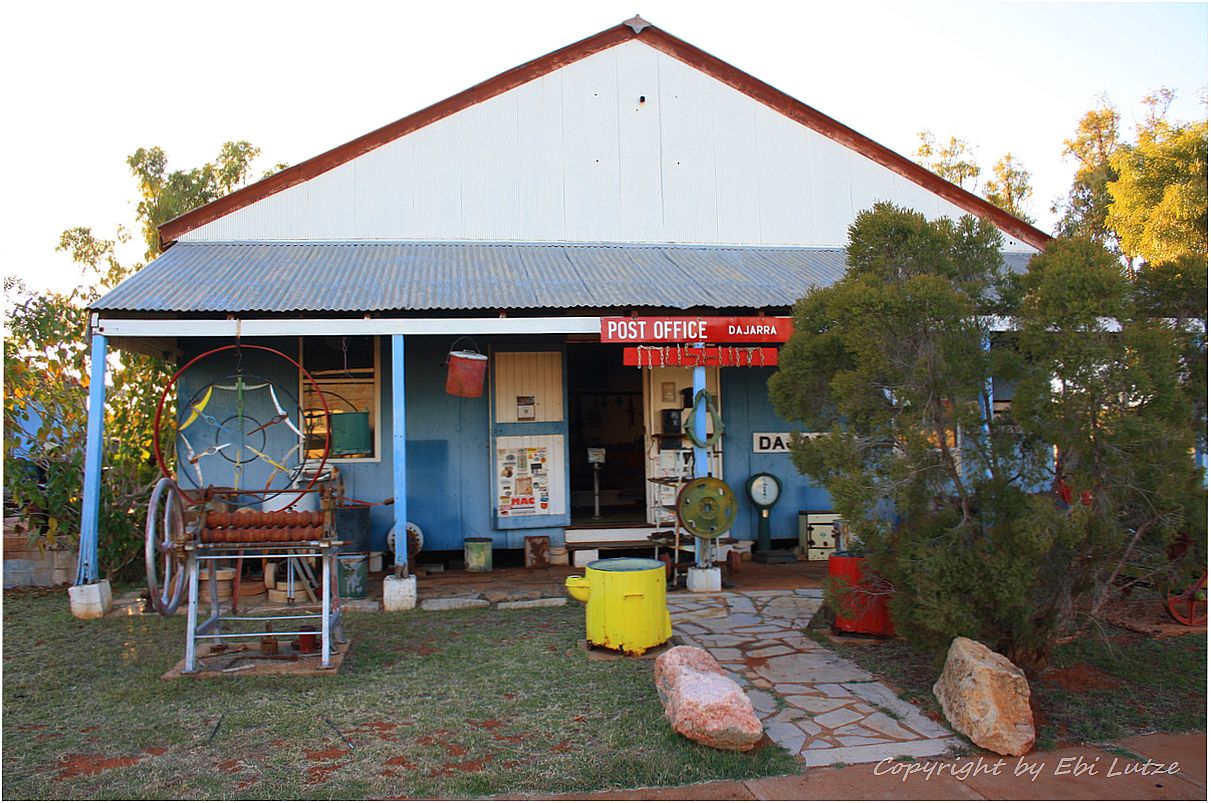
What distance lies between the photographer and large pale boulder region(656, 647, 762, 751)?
4.64m

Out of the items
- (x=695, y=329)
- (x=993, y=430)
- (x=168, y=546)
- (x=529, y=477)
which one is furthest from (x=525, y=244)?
(x=993, y=430)

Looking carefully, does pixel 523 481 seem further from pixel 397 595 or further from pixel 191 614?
pixel 191 614

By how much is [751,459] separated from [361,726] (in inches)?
282

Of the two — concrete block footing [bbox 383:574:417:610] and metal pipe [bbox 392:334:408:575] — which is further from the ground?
metal pipe [bbox 392:334:408:575]

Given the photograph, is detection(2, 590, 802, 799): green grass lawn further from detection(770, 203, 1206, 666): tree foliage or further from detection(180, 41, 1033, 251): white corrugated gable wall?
detection(180, 41, 1033, 251): white corrugated gable wall

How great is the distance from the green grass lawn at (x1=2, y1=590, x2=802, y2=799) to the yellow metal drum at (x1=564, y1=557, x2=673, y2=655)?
0.62ft

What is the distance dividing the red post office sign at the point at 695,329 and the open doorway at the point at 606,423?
5.44m

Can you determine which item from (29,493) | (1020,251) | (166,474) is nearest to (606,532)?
(166,474)

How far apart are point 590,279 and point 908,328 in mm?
4968

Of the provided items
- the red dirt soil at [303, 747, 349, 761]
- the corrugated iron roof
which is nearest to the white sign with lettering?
the corrugated iron roof

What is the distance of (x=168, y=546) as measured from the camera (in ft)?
19.2

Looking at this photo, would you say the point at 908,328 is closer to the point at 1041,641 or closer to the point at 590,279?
the point at 1041,641

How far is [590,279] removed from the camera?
32.5 feet

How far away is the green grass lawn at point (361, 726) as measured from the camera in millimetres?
4379
